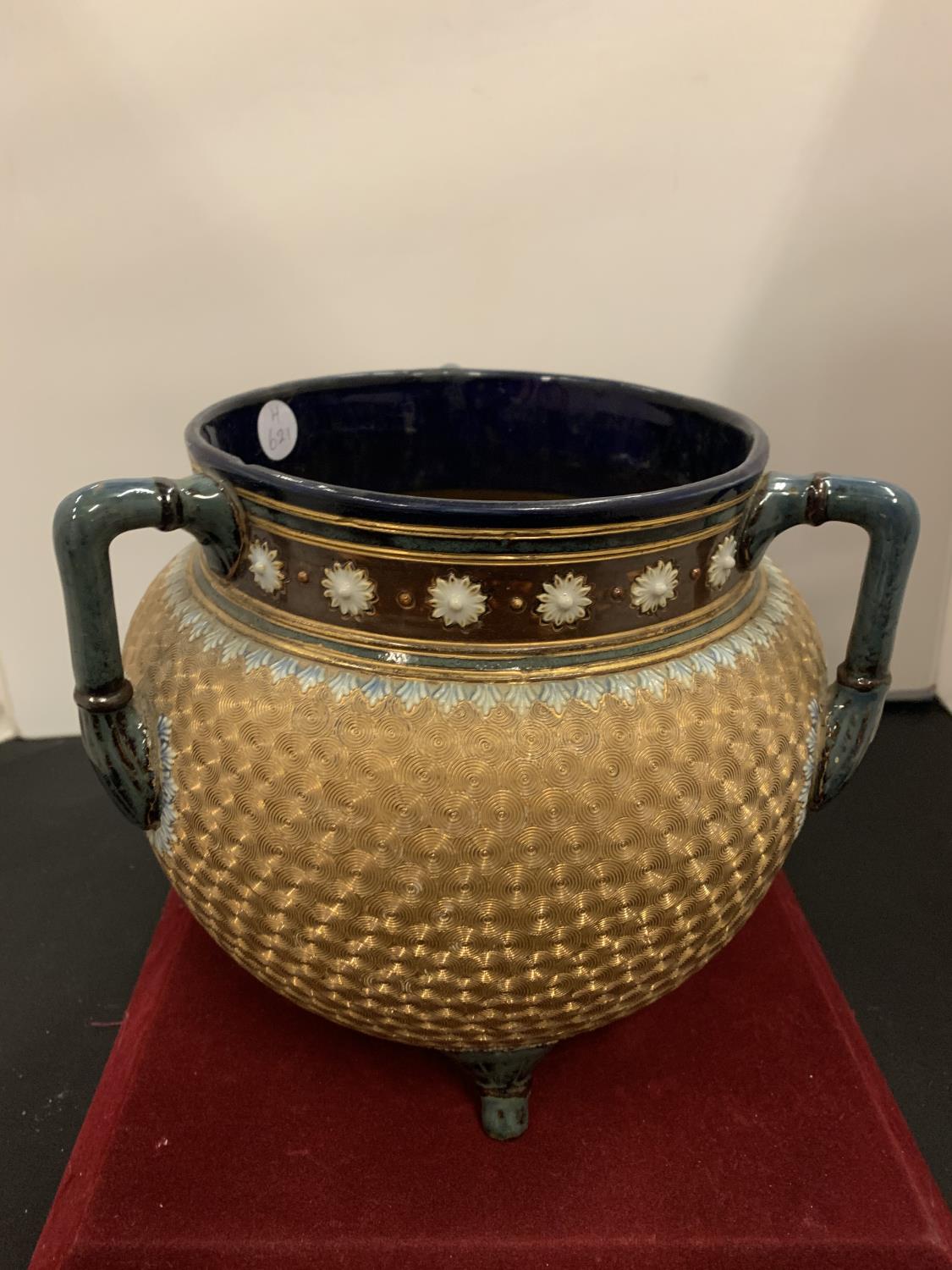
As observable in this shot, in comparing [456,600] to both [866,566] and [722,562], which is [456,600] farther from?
[866,566]

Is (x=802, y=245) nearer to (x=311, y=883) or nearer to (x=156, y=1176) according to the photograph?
(x=311, y=883)

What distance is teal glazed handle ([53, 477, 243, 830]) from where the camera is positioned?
2.10 ft

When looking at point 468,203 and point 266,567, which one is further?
point 468,203

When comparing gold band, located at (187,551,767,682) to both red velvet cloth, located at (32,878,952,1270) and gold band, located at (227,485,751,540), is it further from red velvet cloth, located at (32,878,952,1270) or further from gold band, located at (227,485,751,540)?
red velvet cloth, located at (32,878,952,1270)

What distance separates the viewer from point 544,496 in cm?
104

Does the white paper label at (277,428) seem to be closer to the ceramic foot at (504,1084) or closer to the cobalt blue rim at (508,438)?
the cobalt blue rim at (508,438)

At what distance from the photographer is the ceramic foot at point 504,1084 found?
2.66ft

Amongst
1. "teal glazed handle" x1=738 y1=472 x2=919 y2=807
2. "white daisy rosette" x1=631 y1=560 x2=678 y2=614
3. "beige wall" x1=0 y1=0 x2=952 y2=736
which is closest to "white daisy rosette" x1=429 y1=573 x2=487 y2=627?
"white daisy rosette" x1=631 y1=560 x2=678 y2=614

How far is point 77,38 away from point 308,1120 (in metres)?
1.24

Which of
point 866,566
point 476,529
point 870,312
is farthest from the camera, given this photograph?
point 870,312

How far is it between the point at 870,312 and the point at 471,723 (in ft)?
3.55

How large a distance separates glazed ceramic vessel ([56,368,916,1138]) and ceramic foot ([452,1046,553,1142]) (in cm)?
5

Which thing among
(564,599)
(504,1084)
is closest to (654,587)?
(564,599)

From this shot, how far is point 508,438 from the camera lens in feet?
3.40
